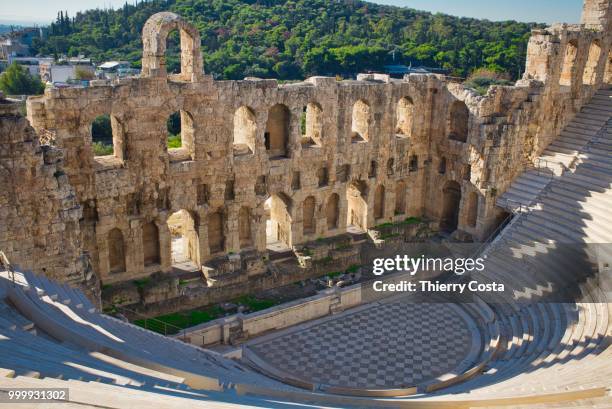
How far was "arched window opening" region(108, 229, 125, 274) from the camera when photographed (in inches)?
857

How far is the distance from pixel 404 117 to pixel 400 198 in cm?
388

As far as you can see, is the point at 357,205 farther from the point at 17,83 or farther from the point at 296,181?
the point at 17,83

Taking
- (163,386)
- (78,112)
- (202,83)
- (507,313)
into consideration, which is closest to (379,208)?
(507,313)

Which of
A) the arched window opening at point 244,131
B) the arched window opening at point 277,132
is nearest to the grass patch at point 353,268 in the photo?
the arched window opening at point 277,132

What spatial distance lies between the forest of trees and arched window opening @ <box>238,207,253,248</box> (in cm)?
3445

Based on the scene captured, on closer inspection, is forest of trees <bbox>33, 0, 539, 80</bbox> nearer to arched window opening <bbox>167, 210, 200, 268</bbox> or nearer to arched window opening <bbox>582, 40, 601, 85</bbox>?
arched window opening <bbox>582, 40, 601, 85</bbox>

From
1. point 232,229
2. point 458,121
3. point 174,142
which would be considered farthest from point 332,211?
point 174,142

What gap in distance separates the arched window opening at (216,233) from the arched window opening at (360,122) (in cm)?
706

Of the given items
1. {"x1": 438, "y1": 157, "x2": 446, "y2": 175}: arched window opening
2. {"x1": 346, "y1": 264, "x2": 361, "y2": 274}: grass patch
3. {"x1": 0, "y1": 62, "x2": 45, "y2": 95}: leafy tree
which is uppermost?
{"x1": 0, "y1": 62, "x2": 45, "y2": 95}: leafy tree

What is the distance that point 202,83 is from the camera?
71.6 feet

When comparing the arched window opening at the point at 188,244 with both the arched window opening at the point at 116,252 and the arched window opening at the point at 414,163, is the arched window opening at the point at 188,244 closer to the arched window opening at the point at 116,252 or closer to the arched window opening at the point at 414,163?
the arched window opening at the point at 116,252

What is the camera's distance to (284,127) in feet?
82.0

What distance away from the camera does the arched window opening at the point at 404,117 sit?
28125mm

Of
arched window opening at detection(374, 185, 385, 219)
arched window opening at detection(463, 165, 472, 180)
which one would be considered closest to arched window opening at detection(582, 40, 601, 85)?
arched window opening at detection(463, 165, 472, 180)
